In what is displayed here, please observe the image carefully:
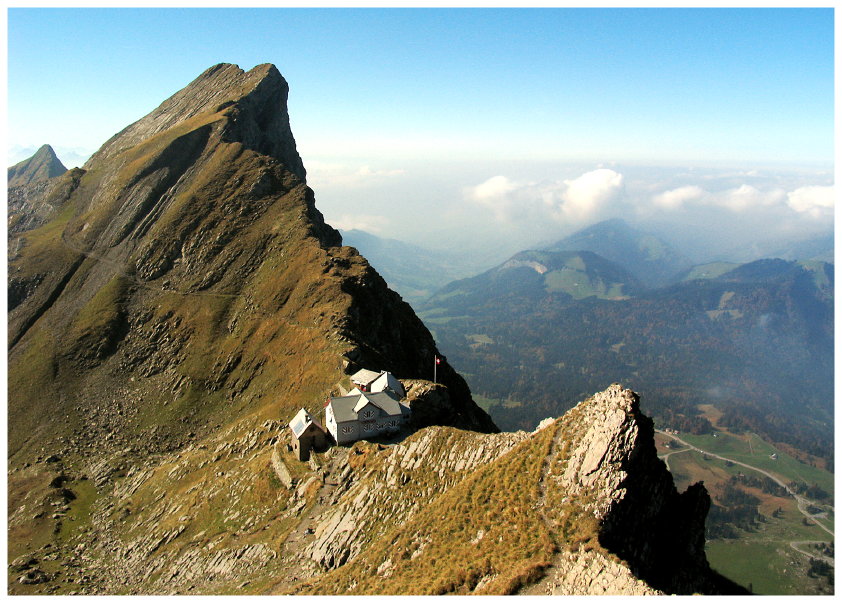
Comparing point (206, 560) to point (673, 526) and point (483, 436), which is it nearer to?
point (483, 436)

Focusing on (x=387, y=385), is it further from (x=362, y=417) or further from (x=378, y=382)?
(x=362, y=417)

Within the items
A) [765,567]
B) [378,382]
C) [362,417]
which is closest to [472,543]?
[362,417]

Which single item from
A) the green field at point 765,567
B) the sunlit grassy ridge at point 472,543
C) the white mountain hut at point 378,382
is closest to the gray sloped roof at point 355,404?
the white mountain hut at point 378,382

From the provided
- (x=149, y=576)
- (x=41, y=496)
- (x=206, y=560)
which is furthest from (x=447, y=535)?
(x=41, y=496)

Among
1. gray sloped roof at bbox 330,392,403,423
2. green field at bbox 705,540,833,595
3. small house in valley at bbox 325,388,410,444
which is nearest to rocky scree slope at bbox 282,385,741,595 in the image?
small house in valley at bbox 325,388,410,444

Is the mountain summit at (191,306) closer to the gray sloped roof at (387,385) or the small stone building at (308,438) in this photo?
the gray sloped roof at (387,385)

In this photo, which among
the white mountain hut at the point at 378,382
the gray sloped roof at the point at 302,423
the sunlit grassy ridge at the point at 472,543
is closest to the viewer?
the sunlit grassy ridge at the point at 472,543
